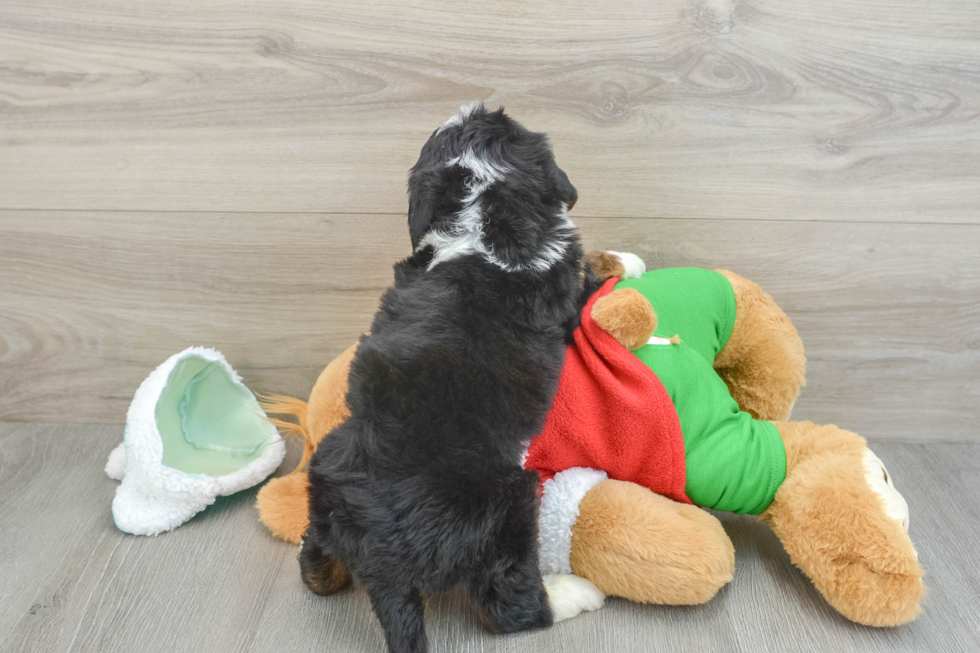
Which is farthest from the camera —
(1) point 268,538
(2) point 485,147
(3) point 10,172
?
(3) point 10,172

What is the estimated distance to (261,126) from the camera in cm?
103

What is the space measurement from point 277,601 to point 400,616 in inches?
9.3

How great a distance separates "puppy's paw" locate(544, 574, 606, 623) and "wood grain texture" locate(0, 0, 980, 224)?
0.54 m

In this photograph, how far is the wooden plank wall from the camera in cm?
97

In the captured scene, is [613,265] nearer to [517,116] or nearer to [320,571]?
[517,116]

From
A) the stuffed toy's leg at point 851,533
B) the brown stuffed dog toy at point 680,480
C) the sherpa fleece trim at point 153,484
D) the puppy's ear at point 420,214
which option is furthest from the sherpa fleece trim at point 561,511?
the sherpa fleece trim at point 153,484

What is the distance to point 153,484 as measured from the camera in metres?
0.97

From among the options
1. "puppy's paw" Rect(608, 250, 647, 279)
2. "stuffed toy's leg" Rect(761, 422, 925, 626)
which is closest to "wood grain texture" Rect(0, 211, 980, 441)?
"puppy's paw" Rect(608, 250, 647, 279)

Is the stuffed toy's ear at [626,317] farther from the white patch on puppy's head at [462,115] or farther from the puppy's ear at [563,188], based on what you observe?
the white patch on puppy's head at [462,115]

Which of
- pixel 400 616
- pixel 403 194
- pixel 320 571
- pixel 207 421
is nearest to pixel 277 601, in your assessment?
pixel 320 571

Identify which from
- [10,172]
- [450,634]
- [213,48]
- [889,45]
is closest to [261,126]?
[213,48]

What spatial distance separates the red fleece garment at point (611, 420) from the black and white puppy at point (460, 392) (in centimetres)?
5

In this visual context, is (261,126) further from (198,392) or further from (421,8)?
(198,392)

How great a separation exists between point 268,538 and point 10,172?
0.73 metres
